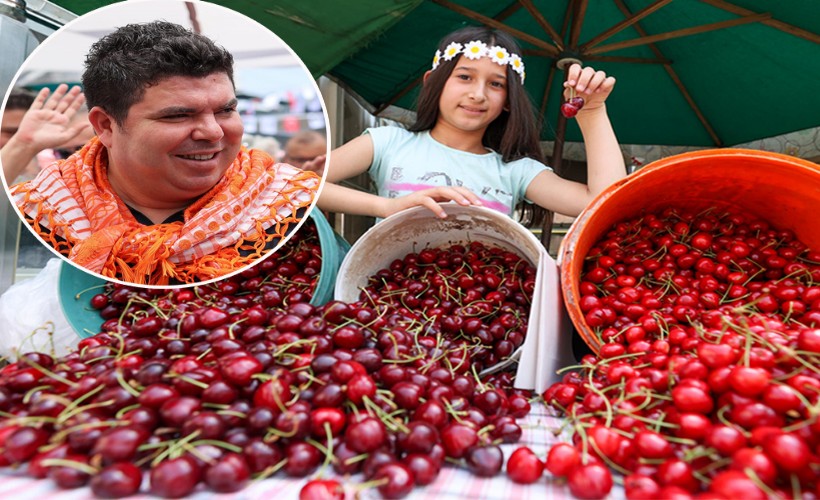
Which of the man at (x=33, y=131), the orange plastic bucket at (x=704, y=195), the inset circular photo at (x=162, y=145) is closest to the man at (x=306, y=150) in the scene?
the inset circular photo at (x=162, y=145)

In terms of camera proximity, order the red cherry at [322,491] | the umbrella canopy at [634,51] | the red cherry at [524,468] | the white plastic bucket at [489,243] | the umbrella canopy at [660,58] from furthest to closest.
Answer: the umbrella canopy at [660,58], the umbrella canopy at [634,51], the white plastic bucket at [489,243], the red cherry at [524,468], the red cherry at [322,491]

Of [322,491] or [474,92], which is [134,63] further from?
[474,92]

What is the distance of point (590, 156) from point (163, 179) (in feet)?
4.43

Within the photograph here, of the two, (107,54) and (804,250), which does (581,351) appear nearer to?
(804,250)

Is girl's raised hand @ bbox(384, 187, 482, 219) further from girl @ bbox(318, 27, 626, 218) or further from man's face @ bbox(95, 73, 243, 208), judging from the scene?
man's face @ bbox(95, 73, 243, 208)

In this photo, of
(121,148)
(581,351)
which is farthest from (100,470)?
(581,351)

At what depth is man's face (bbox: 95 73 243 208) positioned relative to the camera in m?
0.97

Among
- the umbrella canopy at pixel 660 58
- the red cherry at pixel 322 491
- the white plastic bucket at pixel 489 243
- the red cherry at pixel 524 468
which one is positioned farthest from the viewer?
the umbrella canopy at pixel 660 58

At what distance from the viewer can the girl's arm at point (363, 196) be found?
1.34m

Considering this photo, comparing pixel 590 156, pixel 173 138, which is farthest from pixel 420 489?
pixel 590 156

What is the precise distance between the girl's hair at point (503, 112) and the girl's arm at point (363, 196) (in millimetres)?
279

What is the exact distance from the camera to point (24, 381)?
83 cm

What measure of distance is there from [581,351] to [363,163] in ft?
3.53

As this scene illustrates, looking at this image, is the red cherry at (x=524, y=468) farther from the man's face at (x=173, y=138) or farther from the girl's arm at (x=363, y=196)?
the man's face at (x=173, y=138)
